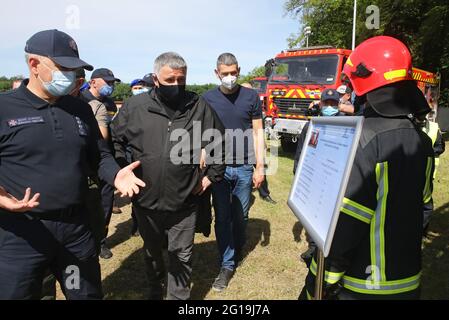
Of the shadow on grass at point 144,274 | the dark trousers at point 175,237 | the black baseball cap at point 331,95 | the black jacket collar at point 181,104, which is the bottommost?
the shadow on grass at point 144,274

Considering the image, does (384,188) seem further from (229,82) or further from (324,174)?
(229,82)

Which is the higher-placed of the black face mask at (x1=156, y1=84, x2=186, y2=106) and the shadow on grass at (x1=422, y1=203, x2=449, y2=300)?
the black face mask at (x1=156, y1=84, x2=186, y2=106)

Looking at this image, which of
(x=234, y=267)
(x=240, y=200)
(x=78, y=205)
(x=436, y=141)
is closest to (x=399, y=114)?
(x=78, y=205)

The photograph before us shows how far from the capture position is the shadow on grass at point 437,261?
347cm

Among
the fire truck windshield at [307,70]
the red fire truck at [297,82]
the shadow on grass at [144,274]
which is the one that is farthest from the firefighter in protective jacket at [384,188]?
the fire truck windshield at [307,70]

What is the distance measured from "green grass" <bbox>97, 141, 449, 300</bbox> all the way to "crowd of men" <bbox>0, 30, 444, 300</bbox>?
323 millimetres

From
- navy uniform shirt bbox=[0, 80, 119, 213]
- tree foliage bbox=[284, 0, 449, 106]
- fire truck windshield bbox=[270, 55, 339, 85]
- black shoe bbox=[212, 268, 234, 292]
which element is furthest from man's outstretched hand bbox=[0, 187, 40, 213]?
tree foliage bbox=[284, 0, 449, 106]

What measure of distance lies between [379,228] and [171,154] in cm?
154

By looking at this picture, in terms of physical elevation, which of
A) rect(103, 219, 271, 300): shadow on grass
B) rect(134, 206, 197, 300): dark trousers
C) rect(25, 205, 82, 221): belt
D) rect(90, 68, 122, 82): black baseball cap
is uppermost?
rect(90, 68, 122, 82): black baseball cap

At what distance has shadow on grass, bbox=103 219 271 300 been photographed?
345 cm

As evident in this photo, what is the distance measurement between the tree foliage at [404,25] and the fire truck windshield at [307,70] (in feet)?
31.4

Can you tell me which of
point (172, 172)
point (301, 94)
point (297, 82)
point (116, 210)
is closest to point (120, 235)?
point (116, 210)

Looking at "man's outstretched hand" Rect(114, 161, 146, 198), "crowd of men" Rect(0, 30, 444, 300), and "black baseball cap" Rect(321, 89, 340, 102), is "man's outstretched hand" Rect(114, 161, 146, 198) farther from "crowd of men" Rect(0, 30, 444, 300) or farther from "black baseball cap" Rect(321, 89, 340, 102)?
"black baseball cap" Rect(321, 89, 340, 102)

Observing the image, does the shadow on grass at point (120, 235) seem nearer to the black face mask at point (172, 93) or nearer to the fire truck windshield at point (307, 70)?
the black face mask at point (172, 93)
